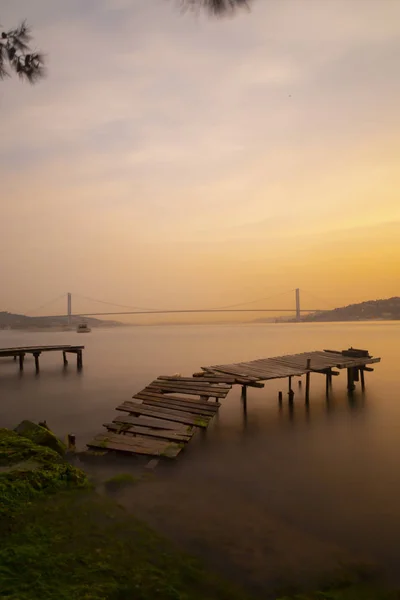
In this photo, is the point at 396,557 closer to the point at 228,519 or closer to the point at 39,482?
the point at 228,519

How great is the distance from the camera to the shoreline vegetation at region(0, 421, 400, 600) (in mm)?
4203

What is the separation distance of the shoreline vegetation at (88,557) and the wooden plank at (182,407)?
14.4ft

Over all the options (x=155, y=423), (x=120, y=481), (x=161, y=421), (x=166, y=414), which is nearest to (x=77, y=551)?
(x=120, y=481)

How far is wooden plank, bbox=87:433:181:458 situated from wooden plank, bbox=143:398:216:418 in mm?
1998

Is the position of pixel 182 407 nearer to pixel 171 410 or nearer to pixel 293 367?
pixel 171 410

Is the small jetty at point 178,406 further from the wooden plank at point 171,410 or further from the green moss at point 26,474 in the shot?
the green moss at point 26,474

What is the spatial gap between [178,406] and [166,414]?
741 mm

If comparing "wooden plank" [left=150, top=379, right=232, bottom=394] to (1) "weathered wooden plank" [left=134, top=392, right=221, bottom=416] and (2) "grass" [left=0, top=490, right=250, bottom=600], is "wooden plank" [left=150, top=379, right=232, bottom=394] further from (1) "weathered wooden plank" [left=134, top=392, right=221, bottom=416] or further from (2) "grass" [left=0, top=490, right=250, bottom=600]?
(2) "grass" [left=0, top=490, right=250, bottom=600]

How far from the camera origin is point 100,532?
5453 mm

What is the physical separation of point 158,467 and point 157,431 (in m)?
1.25

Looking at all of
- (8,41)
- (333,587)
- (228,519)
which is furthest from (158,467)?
(8,41)

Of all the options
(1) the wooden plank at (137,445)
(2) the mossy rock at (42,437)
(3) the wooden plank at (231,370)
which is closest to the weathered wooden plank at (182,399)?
(3) the wooden plank at (231,370)

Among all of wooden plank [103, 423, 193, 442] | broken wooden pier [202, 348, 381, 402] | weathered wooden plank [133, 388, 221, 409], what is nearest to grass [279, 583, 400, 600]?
wooden plank [103, 423, 193, 442]

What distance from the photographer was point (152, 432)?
9430 millimetres
